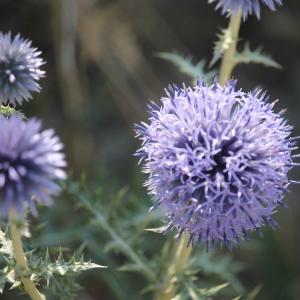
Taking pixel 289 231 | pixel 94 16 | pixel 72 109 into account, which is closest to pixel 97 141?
pixel 72 109

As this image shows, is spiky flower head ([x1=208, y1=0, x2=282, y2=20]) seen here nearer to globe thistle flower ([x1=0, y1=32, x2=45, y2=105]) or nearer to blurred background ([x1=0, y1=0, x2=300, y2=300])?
globe thistle flower ([x1=0, y1=32, x2=45, y2=105])

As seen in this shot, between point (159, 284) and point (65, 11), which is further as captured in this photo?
point (65, 11)

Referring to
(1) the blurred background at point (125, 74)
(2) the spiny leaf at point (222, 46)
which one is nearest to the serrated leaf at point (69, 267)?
(2) the spiny leaf at point (222, 46)

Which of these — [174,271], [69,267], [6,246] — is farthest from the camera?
[174,271]

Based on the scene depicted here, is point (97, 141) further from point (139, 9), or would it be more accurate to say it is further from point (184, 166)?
point (184, 166)

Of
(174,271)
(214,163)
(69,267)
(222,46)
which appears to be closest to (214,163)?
(214,163)

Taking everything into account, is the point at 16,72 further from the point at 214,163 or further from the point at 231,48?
the point at 231,48

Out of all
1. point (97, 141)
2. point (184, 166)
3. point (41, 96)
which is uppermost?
point (41, 96)
